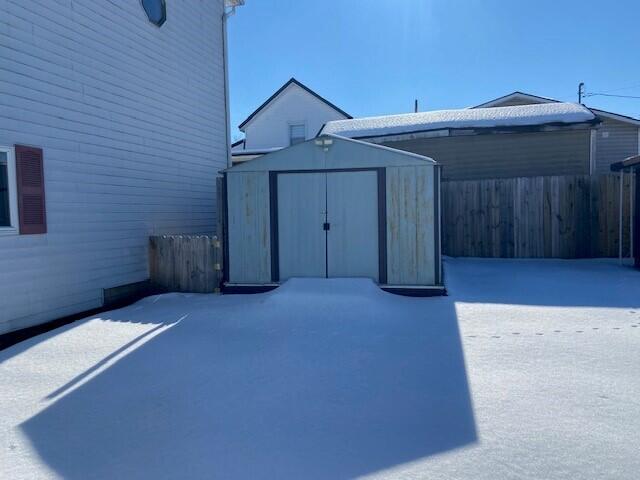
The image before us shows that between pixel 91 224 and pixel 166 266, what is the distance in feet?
5.33

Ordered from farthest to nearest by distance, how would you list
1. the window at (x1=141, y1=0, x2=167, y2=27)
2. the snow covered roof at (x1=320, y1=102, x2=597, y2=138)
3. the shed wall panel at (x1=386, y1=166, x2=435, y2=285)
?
the snow covered roof at (x1=320, y1=102, x2=597, y2=138) → the window at (x1=141, y1=0, x2=167, y2=27) → the shed wall panel at (x1=386, y1=166, x2=435, y2=285)

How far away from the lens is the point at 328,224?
24.5ft

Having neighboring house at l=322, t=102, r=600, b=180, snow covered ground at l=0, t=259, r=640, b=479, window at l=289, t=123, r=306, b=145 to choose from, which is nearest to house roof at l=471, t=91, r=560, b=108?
neighboring house at l=322, t=102, r=600, b=180

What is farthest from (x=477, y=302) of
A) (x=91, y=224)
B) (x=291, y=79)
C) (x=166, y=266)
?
(x=291, y=79)

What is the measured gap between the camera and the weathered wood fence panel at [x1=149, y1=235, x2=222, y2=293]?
311 inches

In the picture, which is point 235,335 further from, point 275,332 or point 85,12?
point 85,12

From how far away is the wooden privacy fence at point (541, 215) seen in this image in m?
9.80

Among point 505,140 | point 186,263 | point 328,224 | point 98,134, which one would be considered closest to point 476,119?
point 505,140

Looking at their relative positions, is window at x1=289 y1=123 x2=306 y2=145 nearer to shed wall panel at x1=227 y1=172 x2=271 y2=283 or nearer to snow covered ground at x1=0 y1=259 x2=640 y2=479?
shed wall panel at x1=227 y1=172 x2=271 y2=283

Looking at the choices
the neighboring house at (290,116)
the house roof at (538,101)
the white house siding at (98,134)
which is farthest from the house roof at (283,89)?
the white house siding at (98,134)

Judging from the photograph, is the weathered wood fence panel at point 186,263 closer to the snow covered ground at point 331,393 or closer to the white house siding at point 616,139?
the snow covered ground at point 331,393

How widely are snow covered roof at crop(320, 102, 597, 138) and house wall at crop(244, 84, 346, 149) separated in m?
6.91

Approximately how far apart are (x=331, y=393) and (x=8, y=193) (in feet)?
15.8

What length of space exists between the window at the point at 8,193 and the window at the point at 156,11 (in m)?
4.11
